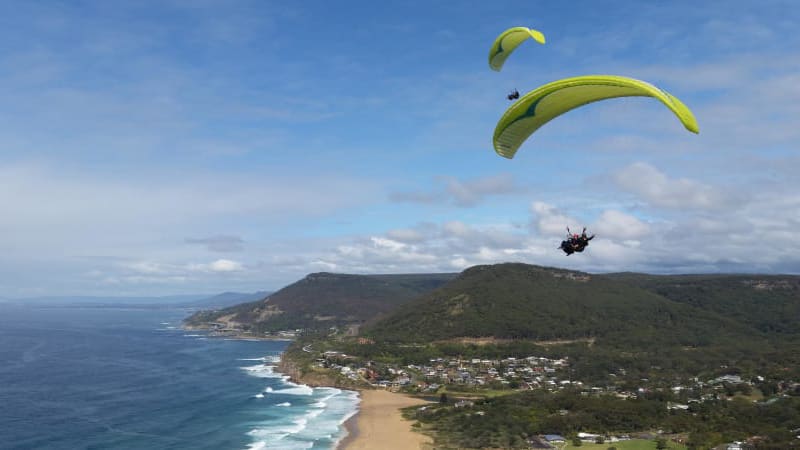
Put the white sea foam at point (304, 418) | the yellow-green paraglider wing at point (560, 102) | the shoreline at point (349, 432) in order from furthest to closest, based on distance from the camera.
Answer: the white sea foam at point (304, 418) → the shoreline at point (349, 432) → the yellow-green paraglider wing at point (560, 102)

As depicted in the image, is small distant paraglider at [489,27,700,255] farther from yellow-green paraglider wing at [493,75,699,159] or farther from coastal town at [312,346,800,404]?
coastal town at [312,346,800,404]

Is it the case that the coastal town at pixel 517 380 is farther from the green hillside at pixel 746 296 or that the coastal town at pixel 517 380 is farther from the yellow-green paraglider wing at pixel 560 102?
the green hillside at pixel 746 296

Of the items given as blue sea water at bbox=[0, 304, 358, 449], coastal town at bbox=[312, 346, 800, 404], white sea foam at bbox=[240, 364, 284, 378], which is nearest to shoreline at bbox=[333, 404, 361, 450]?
blue sea water at bbox=[0, 304, 358, 449]

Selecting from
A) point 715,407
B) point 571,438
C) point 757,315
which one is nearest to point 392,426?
point 571,438

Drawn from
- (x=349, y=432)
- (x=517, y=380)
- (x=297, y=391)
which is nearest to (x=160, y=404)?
(x=297, y=391)

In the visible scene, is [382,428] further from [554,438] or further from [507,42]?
[507,42]

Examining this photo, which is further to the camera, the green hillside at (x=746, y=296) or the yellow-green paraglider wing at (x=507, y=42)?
the green hillside at (x=746, y=296)

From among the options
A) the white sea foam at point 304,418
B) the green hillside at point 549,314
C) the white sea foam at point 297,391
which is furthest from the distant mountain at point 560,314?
the white sea foam at point 304,418
